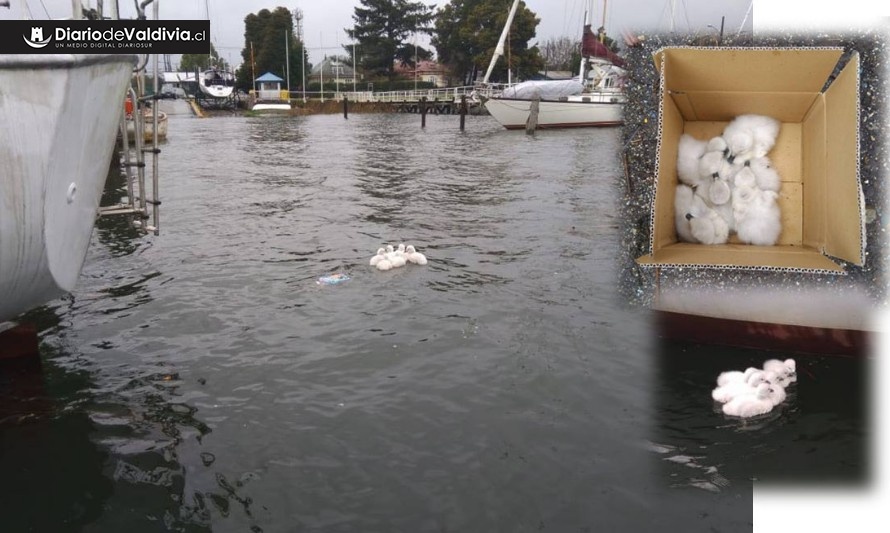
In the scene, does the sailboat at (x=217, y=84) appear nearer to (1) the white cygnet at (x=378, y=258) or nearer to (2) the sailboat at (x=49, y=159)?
(1) the white cygnet at (x=378, y=258)

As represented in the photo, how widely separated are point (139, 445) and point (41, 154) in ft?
6.04

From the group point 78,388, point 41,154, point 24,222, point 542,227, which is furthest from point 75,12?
point 542,227

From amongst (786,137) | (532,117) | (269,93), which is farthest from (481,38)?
(786,137)

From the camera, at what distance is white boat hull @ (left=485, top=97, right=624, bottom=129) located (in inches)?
1423

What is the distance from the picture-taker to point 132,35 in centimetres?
501

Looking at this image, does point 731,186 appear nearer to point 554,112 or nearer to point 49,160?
point 49,160

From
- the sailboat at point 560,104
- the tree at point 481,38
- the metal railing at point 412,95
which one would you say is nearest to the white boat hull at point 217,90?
the metal railing at point 412,95

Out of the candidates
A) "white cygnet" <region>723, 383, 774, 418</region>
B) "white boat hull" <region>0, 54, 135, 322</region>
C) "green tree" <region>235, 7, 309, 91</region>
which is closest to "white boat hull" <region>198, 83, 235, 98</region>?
"green tree" <region>235, 7, 309, 91</region>

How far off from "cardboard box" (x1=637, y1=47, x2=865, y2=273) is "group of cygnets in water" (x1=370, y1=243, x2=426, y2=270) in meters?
3.81

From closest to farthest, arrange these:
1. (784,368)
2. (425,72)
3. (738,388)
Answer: (738,388) < (784,368) < (425,72)

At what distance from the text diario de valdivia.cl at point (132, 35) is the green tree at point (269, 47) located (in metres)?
80.2

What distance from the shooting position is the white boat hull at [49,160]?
13.2 feet

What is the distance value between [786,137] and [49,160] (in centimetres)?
509

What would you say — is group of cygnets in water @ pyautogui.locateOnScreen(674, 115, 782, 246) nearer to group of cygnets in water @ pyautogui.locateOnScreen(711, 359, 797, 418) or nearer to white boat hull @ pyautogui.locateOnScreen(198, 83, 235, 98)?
group of cygnets in water @ pyautogui.locateOnScreen(711, 359, 797, 418)
